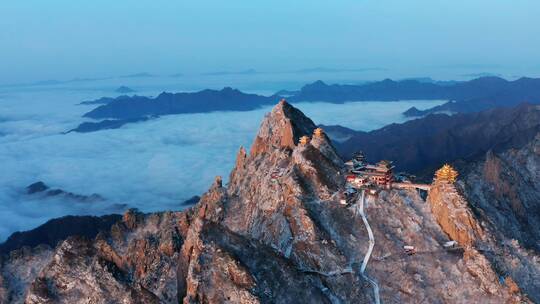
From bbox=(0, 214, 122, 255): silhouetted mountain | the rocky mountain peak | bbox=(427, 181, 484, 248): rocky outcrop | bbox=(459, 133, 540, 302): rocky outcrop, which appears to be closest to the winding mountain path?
bbox=(427, 181, 484, 248): rocky outcrop

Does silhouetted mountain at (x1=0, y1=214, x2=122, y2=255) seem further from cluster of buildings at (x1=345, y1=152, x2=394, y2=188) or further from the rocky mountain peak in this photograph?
cluster of buildings at (x1=345, y1=152, x2=394, y2=188)

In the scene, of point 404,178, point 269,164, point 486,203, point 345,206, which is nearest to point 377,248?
point 345,206

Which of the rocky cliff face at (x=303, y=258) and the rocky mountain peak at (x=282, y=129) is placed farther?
the rocky mountain peak at (x=282, y=129)

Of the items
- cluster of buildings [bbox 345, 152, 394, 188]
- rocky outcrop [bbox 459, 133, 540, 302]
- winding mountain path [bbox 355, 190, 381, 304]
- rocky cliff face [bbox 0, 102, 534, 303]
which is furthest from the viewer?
cluster of buildings [bbox 345, 152, 394, 188]

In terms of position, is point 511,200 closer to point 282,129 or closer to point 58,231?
point 282,129

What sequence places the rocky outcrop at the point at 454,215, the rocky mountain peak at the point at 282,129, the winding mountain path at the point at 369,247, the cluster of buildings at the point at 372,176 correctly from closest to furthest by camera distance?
1. the winding mountain path at the point at 369,247
2. the rocky outcrop at the point at 454,215
3. the cluster of buildings at the point at 372,176
4. the rocky mountain peak at the point at 282,129

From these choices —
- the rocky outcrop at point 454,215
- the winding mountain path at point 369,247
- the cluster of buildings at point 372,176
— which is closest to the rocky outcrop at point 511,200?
the rocky outcrop at point 454,215

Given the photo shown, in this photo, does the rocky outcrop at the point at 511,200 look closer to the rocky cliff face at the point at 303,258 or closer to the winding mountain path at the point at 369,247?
the rocky cliff face at the point at 303,258

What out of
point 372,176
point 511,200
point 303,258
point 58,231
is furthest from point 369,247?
point 58,231

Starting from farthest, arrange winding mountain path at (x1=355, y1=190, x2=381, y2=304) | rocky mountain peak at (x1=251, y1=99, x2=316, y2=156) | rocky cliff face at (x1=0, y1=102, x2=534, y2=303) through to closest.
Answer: rocky mountain peak at (x1=251, y1=99, x2=316, y2=156)
winding mountain path at (x1=355, y1=190, x2=381, y2=304)
rocky cliff face at (x1=0, y1=102, x2=534, y2=303)
